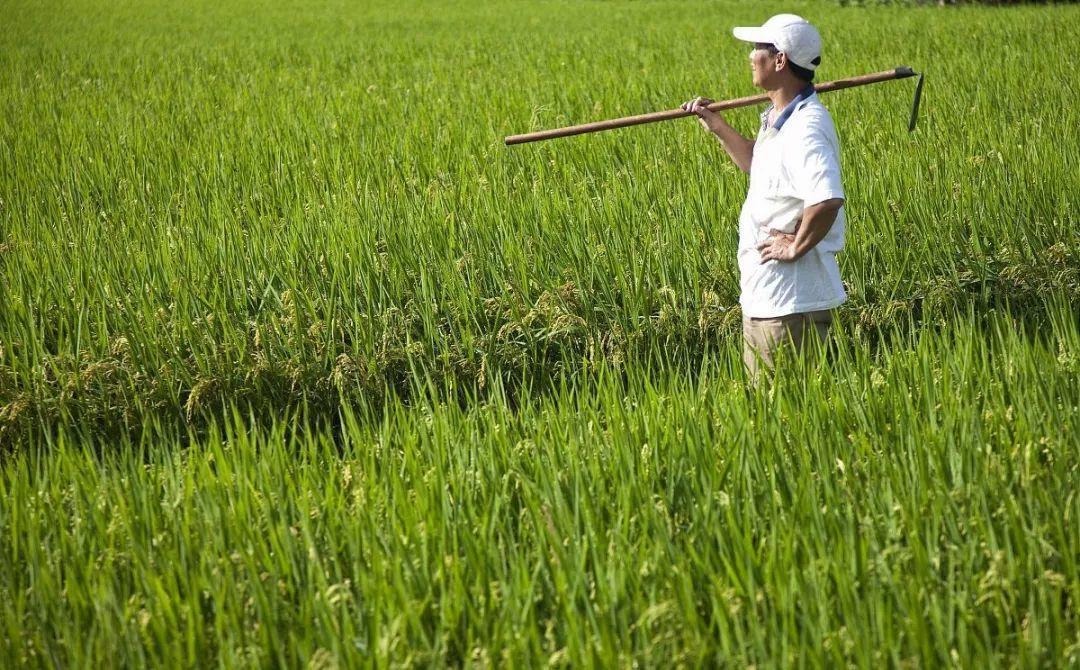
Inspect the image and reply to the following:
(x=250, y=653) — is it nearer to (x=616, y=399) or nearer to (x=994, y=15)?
(x=616, y=399)

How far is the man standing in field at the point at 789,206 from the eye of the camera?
9.24 ft

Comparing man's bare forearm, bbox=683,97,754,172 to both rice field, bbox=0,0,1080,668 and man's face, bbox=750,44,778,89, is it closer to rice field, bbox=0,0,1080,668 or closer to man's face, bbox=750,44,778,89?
man's face, bbox=750,44,778,89

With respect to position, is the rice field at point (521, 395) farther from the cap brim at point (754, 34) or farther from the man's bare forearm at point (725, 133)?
the cap brim at point (754, 34)

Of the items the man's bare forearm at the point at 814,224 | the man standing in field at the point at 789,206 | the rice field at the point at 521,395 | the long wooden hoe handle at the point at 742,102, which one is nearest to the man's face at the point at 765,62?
the man standing in field at the point at 789,206

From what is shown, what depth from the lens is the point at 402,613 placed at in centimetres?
183

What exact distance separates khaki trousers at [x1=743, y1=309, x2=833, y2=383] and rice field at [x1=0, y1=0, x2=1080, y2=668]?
0.32ft

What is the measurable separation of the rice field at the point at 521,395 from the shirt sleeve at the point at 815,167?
425 millimetres

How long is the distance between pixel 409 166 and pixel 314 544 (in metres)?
3.88

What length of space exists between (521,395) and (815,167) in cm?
97

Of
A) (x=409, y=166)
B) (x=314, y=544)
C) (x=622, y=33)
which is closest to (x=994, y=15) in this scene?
(x=622, y=33)

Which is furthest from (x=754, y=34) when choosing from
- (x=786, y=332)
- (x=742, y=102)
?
(x=786, y=332)

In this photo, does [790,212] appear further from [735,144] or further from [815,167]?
[735,144]

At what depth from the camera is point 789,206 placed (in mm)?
2941

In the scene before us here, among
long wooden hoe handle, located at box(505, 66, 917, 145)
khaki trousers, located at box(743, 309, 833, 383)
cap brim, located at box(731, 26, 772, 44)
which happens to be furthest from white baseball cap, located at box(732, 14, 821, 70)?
khaki trousers, located at box(743, 309, 833, 383)
